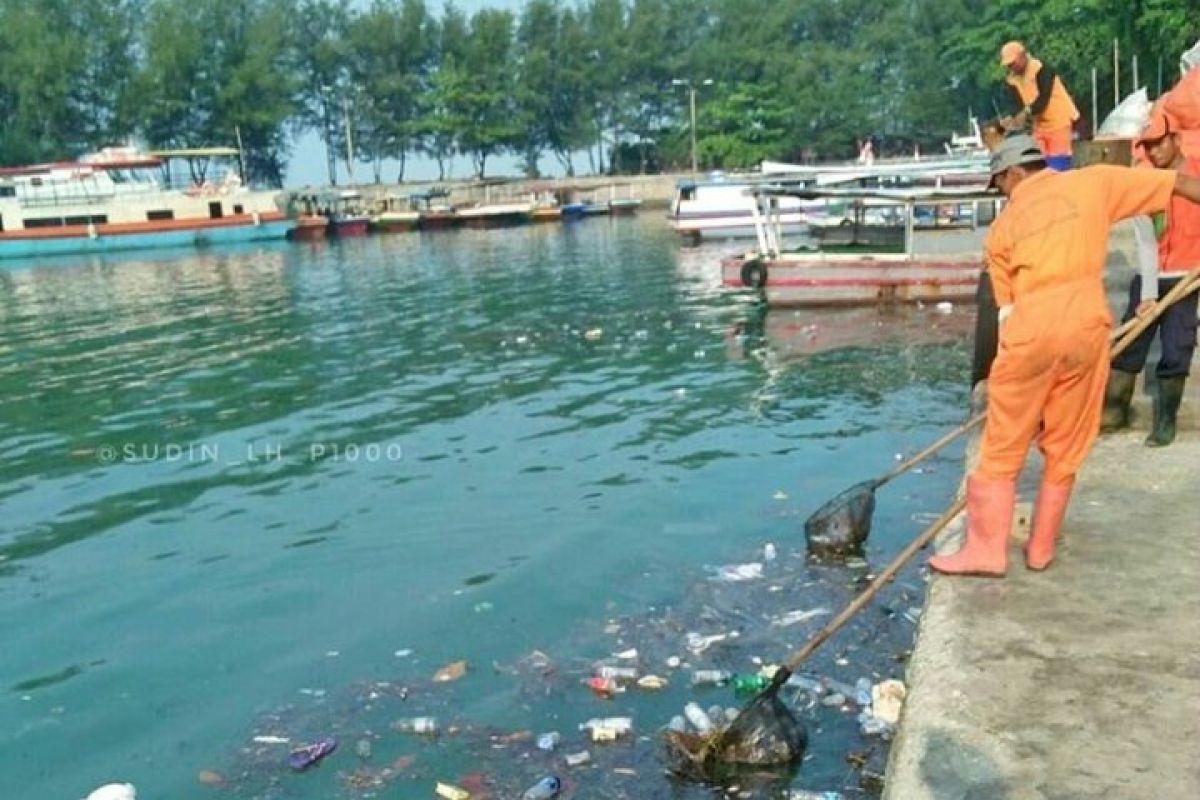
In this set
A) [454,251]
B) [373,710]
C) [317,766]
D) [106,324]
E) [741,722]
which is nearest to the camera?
[741,722]

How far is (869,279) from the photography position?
2114 centimetres

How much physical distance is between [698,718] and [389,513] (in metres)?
5.26

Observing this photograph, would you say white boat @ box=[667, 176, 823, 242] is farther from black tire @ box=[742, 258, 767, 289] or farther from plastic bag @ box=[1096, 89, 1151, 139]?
plastic bag @ box=[1096, 89, 1151, 139]

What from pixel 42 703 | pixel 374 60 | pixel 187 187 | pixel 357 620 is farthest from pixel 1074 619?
pixel 374 60

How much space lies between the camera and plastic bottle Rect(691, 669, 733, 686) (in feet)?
22.0

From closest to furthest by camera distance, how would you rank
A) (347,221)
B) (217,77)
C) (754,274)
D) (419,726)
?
1. (419,726)
2. (754,274)
3. (347,221)
4. (217,77)

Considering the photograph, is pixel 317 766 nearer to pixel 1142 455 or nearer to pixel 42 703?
pixel 42 703

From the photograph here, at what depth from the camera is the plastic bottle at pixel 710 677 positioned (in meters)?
6.70

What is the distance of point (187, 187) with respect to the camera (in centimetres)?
6569

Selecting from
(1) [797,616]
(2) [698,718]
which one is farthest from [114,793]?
(1) [797,616]

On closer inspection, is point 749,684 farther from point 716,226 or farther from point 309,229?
point 309,229

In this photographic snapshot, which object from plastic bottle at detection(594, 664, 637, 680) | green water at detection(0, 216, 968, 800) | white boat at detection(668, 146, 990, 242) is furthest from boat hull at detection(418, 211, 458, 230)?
plastic bottle at detection(594, 664, 637, 680)

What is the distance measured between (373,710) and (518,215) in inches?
2411

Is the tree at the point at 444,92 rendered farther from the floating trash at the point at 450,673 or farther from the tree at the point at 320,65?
the floating trash at the point at 450,673
